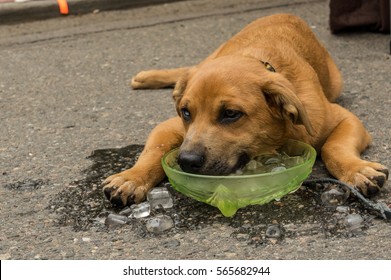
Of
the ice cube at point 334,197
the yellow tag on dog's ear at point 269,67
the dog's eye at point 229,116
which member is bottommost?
the ice cube at point 334,197

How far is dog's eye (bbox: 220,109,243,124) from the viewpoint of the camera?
4359 mm

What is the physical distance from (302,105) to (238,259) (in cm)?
100

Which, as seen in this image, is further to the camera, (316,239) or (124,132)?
(124,132)

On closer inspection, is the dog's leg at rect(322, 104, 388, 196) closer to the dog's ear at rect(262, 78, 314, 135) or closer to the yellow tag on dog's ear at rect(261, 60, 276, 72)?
the dog's ear at rect(262, 78, 314, 135)

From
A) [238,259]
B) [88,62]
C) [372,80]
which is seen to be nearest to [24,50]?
[88,62]

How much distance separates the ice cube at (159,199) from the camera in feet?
14.6

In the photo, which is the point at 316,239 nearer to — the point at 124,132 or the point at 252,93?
the point at 252,93

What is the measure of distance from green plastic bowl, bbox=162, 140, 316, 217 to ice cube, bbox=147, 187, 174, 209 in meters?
0.11

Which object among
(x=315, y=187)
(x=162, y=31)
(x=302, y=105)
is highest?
(x=302, y=105)

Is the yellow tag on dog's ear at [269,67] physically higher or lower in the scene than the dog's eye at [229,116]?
higher

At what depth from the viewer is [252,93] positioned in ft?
14.5

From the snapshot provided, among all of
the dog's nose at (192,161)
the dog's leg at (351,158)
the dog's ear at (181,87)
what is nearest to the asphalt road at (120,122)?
the dog's leg at (351,158)

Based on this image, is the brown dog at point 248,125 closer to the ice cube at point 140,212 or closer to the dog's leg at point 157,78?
the ice cube at point 140,212

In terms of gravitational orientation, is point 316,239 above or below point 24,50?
above
